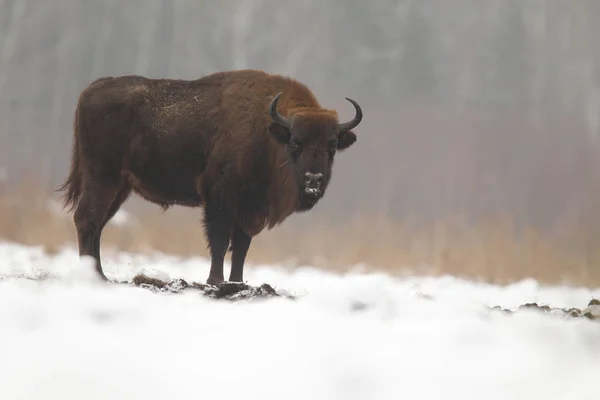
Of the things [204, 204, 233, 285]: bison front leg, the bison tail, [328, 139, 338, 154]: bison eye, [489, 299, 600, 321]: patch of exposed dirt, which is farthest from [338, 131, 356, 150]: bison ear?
the bison tail

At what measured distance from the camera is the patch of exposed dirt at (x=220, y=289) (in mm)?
6656

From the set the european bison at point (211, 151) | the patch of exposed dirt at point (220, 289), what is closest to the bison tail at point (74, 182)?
the european bison at point (211, 151)

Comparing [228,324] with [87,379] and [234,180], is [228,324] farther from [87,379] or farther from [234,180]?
[234,180]

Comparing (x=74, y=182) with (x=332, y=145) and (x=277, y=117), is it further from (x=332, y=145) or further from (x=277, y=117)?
(x=332, y=145)

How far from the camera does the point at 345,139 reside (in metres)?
8.23

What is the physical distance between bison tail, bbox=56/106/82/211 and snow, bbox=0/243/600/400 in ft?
11.0

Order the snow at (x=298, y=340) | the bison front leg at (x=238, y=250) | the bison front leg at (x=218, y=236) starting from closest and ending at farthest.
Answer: the snow at (x=298, y=340), the bison front leg at (x=218, y=236), the bison front leg at (x=238, y=250)

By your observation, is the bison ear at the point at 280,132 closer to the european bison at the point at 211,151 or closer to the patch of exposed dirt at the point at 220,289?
the european bison at the point at 211,151

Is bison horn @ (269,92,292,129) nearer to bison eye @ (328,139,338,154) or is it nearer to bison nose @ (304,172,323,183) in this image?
bison eye @ (328,139,338,154)

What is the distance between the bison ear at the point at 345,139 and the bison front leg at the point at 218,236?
4.98ft

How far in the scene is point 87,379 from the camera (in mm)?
4168

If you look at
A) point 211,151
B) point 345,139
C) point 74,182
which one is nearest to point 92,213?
point 74,182

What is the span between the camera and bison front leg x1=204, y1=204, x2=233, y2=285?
26.7 feet

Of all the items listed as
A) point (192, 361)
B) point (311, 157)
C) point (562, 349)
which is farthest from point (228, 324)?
point (311, 157)
